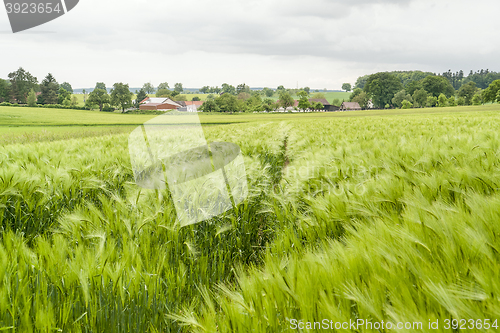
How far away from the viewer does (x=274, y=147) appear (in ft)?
20.6

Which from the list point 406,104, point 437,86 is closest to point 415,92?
point 406,104

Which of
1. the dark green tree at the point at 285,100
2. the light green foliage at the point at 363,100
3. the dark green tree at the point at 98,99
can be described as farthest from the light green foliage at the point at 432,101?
the dark green tree at the point at 98,99

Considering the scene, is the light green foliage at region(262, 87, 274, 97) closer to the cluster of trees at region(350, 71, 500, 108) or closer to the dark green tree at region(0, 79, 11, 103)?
the cluster of trees at region(350, 71, 500, 108)

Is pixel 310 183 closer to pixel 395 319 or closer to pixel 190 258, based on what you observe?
pixel 190 258

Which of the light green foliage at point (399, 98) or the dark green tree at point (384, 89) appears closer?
the light green foliage at point (399, 98)

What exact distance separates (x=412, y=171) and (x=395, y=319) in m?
2.31

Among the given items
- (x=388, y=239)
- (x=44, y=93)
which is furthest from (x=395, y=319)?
(x=44, y=93)

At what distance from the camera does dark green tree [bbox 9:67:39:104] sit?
6362 cm

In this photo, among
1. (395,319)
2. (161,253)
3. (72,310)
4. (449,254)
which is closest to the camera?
(395,319)

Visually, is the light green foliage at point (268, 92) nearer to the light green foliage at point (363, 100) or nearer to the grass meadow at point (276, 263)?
the light green foliage at point (363, 100)

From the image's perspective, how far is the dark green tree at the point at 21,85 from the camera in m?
63.6

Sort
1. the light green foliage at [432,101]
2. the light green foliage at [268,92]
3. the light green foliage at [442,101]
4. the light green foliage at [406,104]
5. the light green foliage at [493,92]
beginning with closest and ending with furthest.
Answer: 1. the light green foliage at [493,92]
2. the light green foliage at [442,101]
3. the light green foliage at [406,104]
4. the light green foliage at [432,101]
5. the light green foliage at [268,92]

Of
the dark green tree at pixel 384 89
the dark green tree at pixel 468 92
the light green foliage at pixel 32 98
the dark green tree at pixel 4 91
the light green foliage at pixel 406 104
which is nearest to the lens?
the dark green tree at pixel 4 91

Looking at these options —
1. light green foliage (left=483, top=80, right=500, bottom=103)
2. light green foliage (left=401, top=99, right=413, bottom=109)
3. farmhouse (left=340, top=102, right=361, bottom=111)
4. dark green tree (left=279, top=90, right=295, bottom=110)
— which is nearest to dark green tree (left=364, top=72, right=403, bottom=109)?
light green foliage (left=401, top=99, right=413, bottom=109)
